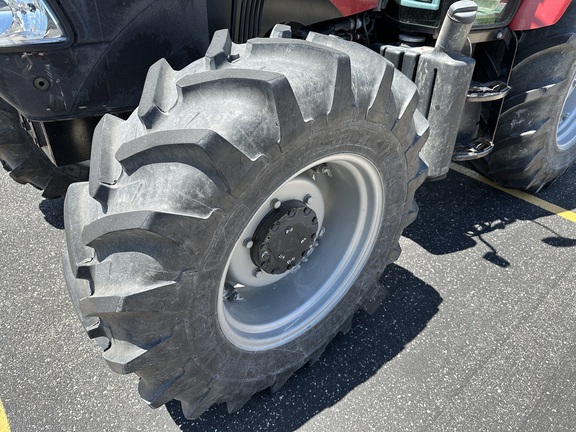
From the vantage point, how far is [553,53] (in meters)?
2.68

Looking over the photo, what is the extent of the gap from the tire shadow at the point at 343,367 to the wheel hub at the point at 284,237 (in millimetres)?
499

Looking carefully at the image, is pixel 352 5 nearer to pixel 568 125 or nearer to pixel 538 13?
pixel 538 13

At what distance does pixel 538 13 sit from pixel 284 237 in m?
1.80

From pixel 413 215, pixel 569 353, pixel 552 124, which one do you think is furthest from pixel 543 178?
pixel 413 215

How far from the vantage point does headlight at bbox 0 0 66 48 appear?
1.47 meters

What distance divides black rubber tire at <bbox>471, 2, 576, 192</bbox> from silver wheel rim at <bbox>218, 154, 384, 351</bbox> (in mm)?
1327

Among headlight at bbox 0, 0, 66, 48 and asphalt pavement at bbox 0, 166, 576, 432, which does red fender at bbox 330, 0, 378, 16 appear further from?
asphalt pavement at bbox 0, 166, 576, 432

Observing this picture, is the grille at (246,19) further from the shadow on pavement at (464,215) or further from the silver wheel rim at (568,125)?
the silver wheel rim at (568,125)

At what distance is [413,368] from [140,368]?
1182 millimetres

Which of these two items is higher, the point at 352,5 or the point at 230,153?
the point at 352,5

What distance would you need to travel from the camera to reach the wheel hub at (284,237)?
1.77 meters

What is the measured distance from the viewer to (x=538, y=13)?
252 cm

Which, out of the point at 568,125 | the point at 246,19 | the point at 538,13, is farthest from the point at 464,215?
the point at 246,19

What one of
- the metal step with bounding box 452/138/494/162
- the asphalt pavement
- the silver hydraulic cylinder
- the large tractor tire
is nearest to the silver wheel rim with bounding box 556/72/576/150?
the asphalt pavement
